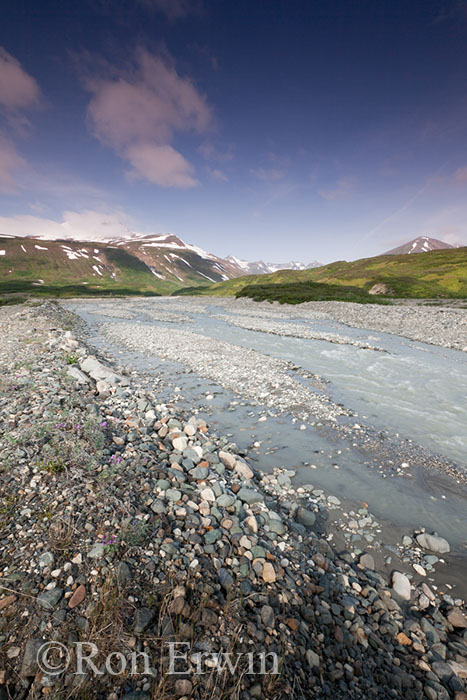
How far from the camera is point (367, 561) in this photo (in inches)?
197

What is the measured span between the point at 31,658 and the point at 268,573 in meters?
2.95

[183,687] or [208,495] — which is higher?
[183,687]

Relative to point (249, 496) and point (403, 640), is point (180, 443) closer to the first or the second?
point (249, 496)

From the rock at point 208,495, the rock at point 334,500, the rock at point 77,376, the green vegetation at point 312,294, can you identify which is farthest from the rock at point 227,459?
the green vegetation at point 312,294

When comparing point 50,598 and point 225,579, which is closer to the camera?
point 50,598

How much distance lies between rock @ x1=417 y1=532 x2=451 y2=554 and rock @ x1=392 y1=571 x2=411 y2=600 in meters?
1.09

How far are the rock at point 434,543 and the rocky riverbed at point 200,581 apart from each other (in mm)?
20

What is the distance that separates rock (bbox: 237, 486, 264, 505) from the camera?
589cm

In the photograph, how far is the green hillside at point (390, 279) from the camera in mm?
68188

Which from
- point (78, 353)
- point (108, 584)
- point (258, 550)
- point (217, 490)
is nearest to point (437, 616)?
point (258, 550)

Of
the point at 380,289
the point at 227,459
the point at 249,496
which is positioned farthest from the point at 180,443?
the point at 380,289

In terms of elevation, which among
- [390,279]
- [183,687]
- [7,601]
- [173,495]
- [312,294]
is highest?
[390,279]

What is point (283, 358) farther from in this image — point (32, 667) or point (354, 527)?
point (32, 667)

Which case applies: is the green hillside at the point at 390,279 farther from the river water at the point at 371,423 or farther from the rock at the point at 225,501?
the rock at the point at 225,501
